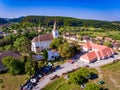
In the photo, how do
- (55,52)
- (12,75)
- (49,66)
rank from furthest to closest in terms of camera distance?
(55,52)
(49,66)
(12,75)

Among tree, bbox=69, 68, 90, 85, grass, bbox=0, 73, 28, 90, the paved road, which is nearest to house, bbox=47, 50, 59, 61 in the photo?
the paved road

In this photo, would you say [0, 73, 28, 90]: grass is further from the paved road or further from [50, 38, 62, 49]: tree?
[50, 38, 62, 49]: tree

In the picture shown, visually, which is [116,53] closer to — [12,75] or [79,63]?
[79,63]

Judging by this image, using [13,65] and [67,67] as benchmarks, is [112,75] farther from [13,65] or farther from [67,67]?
[13,65]

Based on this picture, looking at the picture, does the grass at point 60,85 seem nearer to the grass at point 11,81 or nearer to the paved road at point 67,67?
the paved road at point 67,67

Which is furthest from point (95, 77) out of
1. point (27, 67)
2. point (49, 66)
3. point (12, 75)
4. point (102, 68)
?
point (12, 75)
